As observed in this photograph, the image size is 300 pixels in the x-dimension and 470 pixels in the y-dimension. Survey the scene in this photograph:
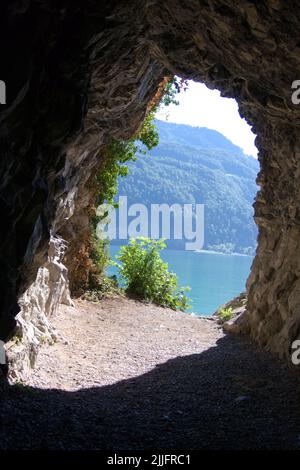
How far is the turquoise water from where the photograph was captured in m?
22.6

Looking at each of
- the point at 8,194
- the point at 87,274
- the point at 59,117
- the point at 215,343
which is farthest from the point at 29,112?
the point at 87,274

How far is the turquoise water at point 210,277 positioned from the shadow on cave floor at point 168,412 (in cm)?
861

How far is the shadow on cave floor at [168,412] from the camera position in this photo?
17.1 feet

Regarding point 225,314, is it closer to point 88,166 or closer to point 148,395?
point 88,166

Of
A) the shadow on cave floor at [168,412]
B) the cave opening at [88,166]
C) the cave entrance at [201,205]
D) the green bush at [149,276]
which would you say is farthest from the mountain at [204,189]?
the shadow on cave floor at [168,412]

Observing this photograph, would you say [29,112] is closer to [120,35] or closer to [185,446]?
[120,35]

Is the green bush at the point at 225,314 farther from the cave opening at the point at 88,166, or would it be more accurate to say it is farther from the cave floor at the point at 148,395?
the cave opening at the point at 88,166

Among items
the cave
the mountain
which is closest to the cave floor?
the cave

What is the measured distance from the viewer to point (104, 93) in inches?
333

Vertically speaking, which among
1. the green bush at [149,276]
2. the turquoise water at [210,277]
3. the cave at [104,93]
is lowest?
the turquoise water at [210,277]

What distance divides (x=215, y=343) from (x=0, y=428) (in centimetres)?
694

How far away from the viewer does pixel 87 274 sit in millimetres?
14125

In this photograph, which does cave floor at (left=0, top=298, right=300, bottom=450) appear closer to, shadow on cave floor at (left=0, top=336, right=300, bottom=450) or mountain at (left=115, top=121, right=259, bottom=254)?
shadow on cave floor at (left=0, top=336, right=300, bottom=450)

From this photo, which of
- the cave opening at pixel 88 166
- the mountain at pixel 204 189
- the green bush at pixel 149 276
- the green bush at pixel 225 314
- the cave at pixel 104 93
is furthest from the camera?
the mountain at pixel 204 189
